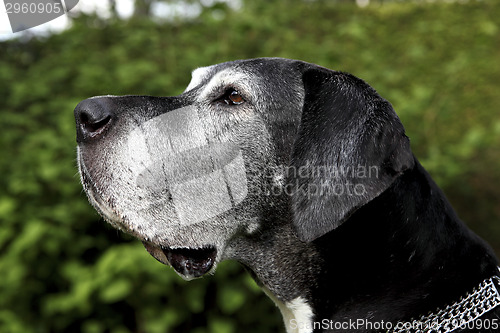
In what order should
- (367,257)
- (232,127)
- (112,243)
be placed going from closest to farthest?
(367,257) < (232,127) < (112,243)

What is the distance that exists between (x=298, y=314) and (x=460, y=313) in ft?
2.58

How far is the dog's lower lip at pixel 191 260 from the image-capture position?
8.32 feet

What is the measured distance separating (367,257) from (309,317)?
18.2 inches

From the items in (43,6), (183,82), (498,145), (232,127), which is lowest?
(498,145)

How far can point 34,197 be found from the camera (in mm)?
4387

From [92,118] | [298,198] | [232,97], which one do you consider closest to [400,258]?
[298,198]

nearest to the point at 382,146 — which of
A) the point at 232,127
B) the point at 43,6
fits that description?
the point at 232,127

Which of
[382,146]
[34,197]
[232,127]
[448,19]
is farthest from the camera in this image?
[448,19]

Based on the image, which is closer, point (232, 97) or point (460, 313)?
point (460, 313)

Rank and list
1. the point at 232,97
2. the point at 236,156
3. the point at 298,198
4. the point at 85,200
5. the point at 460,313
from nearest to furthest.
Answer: the point at 460,313 < the point at 298,198 < the point at 236,156 < the point at 232,97 < the point at 85,200

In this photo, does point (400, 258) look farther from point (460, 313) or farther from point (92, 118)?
A: point (92, 118)

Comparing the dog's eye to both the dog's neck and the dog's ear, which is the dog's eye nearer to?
the dog's ear

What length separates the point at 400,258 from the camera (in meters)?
2.35

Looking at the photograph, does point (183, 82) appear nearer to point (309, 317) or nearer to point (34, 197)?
point (34, 197)
